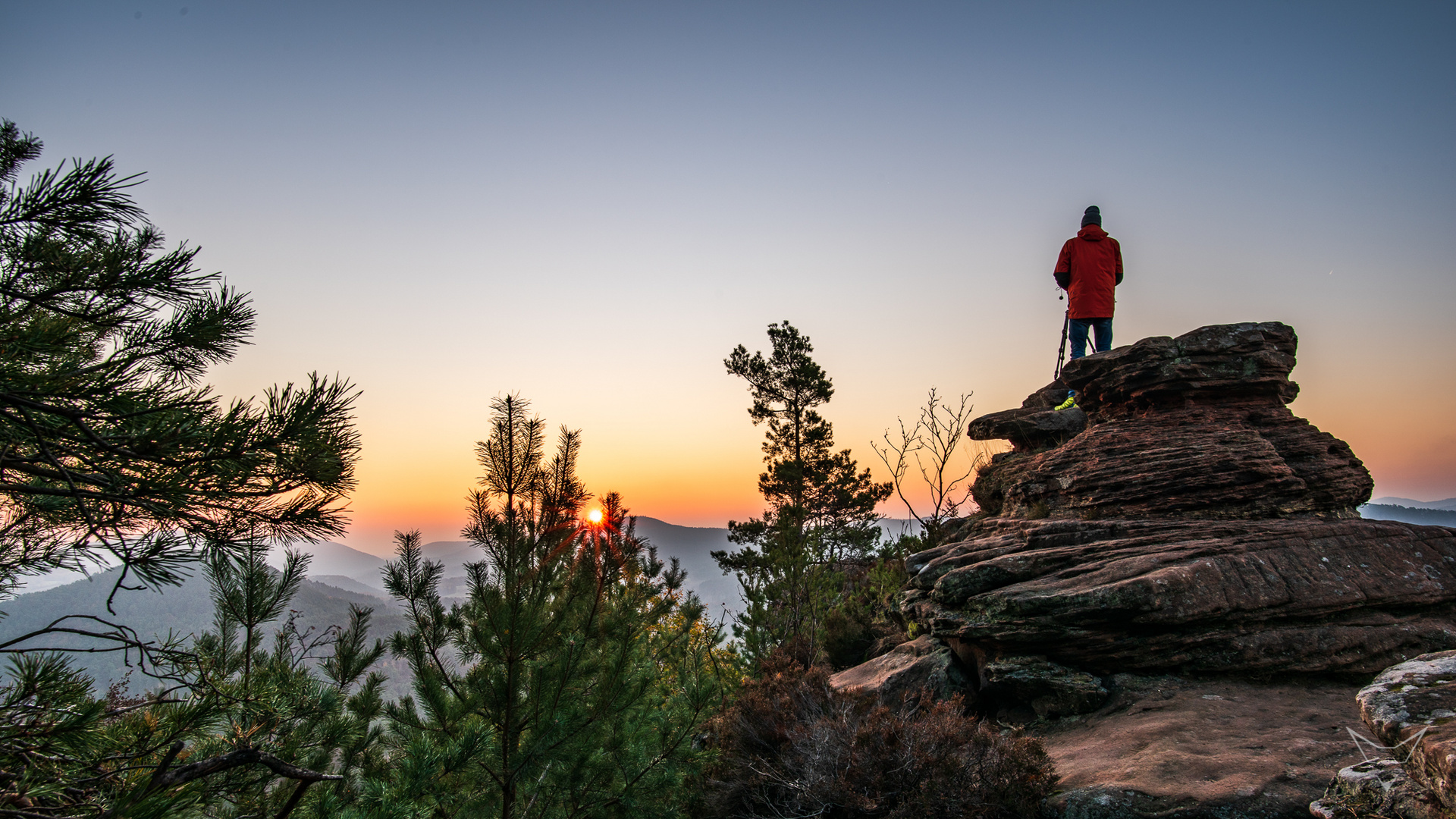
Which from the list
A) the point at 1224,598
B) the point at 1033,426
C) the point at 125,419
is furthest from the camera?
the point at 1033,426

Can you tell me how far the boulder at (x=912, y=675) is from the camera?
254 inches

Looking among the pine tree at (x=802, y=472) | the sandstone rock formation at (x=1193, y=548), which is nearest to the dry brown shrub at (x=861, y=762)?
the sandstone rock formation at (x=1193, y=548)

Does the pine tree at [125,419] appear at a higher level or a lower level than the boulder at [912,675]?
higher

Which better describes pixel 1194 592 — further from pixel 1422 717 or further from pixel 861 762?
pixel 861 762

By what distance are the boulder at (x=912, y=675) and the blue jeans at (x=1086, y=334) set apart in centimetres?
525

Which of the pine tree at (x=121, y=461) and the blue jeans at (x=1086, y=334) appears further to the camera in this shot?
the blue jeans at (x=1086, y=334)

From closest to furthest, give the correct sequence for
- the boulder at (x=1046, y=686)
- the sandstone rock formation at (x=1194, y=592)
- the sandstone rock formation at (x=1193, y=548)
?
the sandstone rock formation at (x=1194, y=592), the sandstone rock formation at (x=1193, y=548), the boulder at (x=1046, y=686)

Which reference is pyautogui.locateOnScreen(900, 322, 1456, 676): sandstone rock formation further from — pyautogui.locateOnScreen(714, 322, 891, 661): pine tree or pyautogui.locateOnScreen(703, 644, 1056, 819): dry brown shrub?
pyautogui.locateOnScreen(714, 322, 891, 661): pine tree

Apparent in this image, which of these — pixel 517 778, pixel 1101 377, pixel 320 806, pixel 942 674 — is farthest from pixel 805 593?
pixel 320 806

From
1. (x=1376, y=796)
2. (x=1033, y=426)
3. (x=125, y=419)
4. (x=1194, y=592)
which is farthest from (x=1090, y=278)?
(x=125, y=419)

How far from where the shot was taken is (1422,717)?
299 cm

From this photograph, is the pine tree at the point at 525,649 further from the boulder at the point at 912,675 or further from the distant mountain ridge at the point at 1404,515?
the distant mountain ridge at the point at 1404,515

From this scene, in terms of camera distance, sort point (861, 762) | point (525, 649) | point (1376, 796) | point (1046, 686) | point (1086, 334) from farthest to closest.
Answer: point (1086, 334)
point (1046, 686)
point (861, 762)
point (525, 649)
point (1376, 796)

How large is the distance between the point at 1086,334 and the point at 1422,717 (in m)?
7.51
